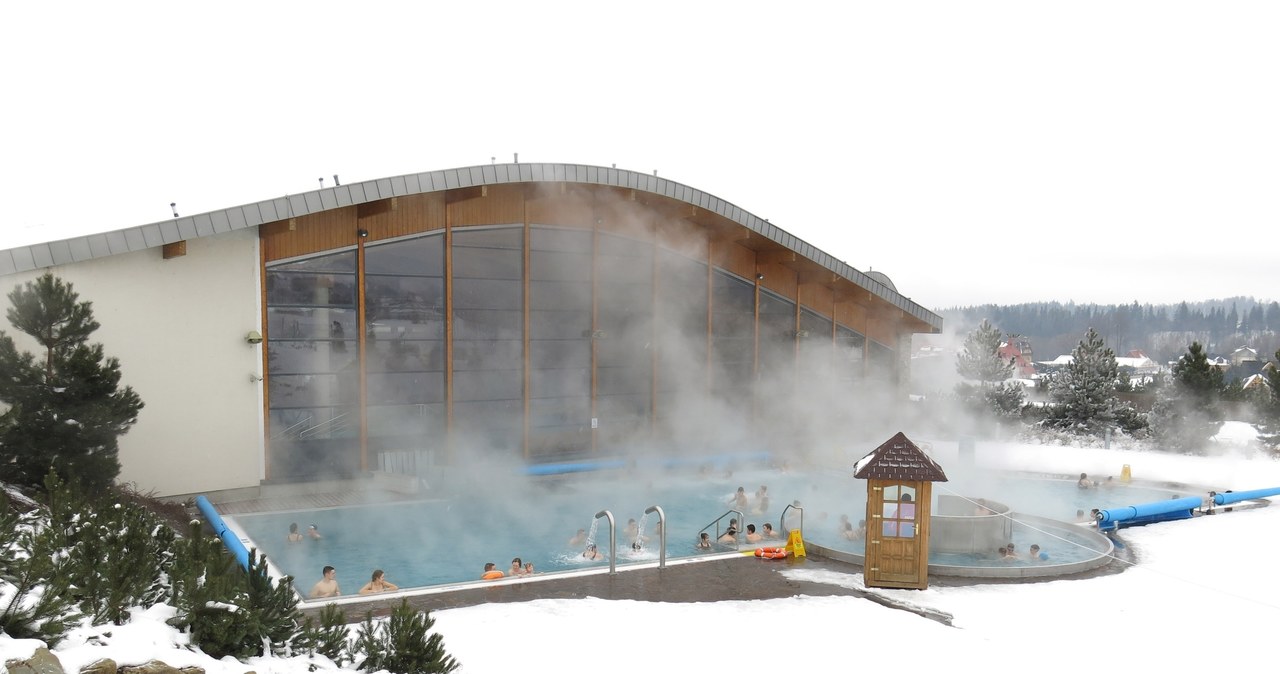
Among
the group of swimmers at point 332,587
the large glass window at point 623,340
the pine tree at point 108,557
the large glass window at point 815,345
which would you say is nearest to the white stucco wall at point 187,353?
the group of swimmers at point 332,587

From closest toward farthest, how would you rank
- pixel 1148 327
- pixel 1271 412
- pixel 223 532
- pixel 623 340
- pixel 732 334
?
pixel 223 532, pixel 623 340, pixel 732 334, pixel 1271 412, pixel 1148 327

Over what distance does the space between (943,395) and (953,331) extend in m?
2.89

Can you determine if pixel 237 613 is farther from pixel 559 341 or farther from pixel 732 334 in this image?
pixel 732 334

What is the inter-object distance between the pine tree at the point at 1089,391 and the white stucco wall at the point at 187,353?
22.9 meters

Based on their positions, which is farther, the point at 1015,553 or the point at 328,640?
the point at 1015,553

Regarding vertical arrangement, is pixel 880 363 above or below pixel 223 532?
above

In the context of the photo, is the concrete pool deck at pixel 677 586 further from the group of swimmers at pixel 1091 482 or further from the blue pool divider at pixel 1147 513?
the group of swimmers at pixel 1091 482

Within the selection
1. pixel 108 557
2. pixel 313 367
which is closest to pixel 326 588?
pixel 108 557

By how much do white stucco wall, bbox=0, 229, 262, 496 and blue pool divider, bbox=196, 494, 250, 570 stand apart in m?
0.75

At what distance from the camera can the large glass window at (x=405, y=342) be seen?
48.2ft

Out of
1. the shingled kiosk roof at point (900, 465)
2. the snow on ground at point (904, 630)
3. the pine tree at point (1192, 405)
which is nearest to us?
the snow on ground at point (904, 630)

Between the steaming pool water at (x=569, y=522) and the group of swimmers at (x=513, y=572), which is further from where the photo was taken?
the steaming pool water at (x=569, y=522)

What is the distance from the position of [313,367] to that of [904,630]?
429 inches

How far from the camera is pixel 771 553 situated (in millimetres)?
10219
